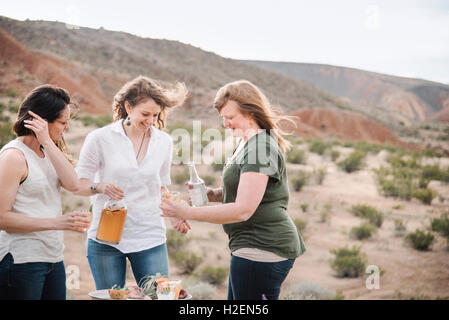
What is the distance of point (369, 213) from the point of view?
36.8 ft

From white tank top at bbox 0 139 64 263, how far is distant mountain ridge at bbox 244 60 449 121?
60273 mm

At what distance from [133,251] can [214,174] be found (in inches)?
446

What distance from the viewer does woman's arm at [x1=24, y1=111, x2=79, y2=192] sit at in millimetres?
2619

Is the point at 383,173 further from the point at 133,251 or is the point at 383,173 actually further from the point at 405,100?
the point at 405,100

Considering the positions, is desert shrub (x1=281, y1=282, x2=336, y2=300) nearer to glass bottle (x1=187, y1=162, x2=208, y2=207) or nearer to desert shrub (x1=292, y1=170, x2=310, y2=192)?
glass bottle (x1=187, y1=162, x2=208, y2=207)

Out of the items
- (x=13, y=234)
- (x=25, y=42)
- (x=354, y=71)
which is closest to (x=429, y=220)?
(x=13, y=234)

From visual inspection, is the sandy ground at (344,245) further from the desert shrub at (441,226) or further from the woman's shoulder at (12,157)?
the woman's shoulder at (12,157)

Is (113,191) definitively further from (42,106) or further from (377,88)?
(377,88)

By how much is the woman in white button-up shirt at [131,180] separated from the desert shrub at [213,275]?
4677mm

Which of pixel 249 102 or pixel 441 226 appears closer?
pixel 249 102

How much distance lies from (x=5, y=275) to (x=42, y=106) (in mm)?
→ 936

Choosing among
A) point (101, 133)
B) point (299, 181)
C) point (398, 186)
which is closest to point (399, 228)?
point (398, 186)

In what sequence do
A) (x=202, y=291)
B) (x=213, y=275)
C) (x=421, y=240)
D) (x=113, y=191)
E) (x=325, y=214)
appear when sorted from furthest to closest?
(x=325, y=214) < (x=421, y=240) < (x=213, y=275) < (x=202, y=291) < (x=113, y=191)

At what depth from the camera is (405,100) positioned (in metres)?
72.8
